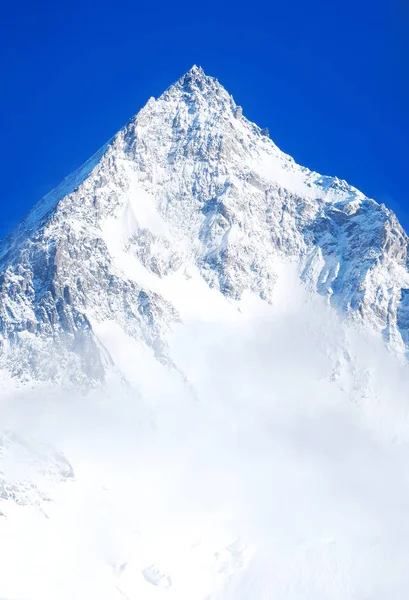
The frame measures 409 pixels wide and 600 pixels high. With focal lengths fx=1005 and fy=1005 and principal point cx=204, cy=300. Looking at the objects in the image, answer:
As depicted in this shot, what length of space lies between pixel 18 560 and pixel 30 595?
30.8 ft

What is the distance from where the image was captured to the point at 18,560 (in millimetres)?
198000

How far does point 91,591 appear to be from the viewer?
198 m

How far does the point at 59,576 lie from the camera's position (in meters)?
200

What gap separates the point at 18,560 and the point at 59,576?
8761mm

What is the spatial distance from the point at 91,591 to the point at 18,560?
15627mm

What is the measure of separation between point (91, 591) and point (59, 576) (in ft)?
23.4

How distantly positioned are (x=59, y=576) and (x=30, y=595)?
32.1 feet

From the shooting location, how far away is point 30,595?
191 m

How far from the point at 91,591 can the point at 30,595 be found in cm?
1311
